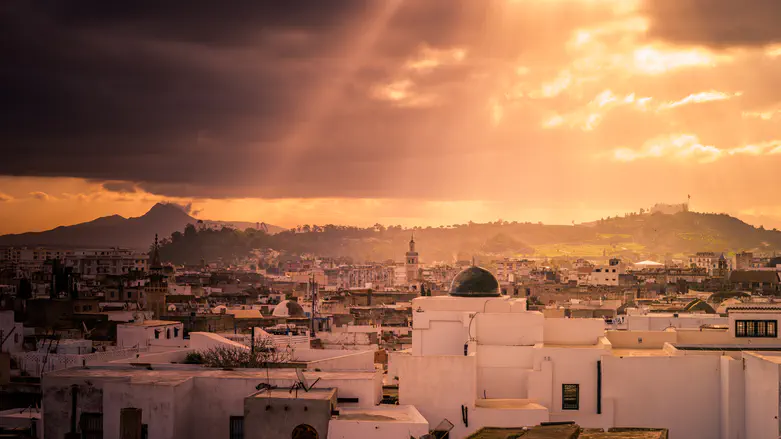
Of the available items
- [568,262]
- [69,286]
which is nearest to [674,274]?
[69,286]

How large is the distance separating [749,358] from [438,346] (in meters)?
6.39

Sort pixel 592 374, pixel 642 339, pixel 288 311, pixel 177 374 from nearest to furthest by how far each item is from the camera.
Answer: pixel 177 374 < pixel 592 374 < pixel 642 339 < pixel 288 311

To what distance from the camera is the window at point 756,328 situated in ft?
63.3

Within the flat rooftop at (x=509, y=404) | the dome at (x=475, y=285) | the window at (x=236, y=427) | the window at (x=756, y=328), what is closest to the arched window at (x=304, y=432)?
the window at (x=236, y=427)

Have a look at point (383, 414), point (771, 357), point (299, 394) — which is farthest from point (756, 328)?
point (299, 394)

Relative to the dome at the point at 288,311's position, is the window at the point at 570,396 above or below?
below

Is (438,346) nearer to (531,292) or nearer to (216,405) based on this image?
(216,405)

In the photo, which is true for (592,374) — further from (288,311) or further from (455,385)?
(288,311)

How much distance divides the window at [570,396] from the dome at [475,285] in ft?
13.7

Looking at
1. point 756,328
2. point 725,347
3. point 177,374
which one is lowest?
point 177,374

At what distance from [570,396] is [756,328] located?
4.00 m

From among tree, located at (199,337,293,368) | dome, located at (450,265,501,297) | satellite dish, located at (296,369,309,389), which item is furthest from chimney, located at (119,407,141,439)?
dome, located at (450,265,501,297)

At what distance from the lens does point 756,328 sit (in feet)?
63.9

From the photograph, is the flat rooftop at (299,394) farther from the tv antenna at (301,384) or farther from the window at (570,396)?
the window at (570,396)
